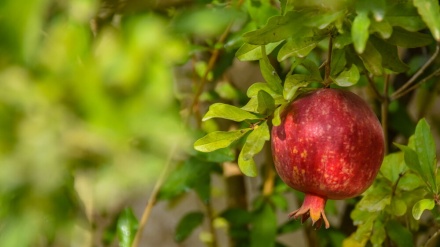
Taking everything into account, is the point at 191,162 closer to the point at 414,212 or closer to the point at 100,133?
the point at 414,212

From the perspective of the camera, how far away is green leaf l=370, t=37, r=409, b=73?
84cm

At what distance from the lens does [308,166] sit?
747 millimetres

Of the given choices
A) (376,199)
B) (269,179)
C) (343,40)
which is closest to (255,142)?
(343,40)

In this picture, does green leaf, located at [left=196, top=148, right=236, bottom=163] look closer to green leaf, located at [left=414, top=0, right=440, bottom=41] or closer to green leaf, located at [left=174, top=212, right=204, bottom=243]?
green leaf, located at [left=174, top=212, right=204, bottom=243]

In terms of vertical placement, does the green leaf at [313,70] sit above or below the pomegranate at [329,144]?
above

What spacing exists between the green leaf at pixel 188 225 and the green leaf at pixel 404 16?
2.51ft

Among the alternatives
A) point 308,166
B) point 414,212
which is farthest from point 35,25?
point 414,212

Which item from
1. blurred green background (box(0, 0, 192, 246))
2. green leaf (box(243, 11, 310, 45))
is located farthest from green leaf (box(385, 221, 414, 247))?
blurred green background (box(0, 0, 192, 246))

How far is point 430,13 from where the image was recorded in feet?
2.09

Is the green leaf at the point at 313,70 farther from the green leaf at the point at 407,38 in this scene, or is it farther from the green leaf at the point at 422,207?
the green leaf at the point at 422,207

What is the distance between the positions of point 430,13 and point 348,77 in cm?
16

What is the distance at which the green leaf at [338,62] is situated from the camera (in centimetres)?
81

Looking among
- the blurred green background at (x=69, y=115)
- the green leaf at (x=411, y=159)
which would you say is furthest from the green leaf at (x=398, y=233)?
the blurred green background at (x=69, y=115)

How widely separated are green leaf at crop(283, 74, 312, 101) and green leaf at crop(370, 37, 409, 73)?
10 centimetres
